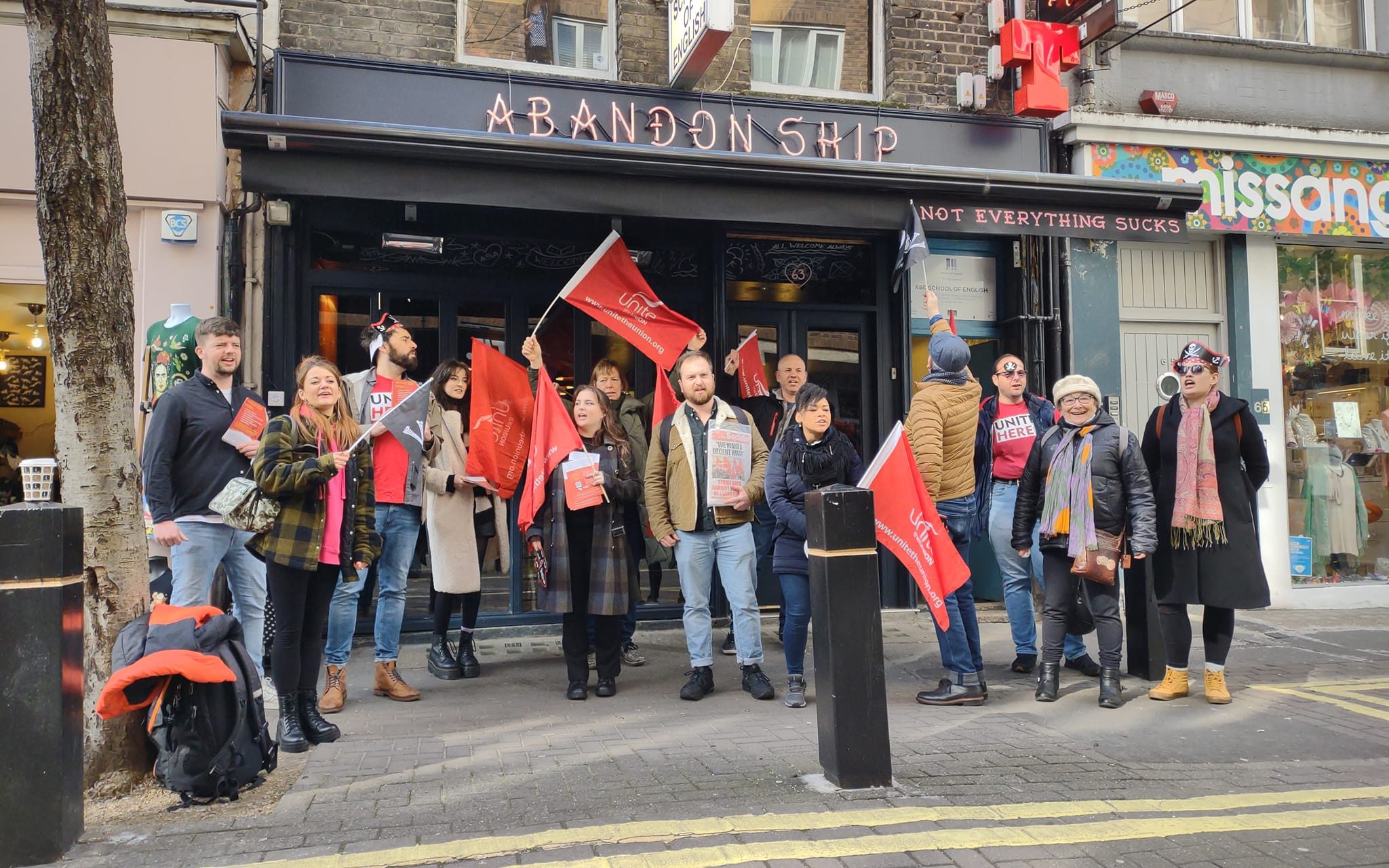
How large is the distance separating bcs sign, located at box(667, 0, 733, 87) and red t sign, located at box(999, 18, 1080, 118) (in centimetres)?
294

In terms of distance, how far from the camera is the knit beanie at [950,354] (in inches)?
225

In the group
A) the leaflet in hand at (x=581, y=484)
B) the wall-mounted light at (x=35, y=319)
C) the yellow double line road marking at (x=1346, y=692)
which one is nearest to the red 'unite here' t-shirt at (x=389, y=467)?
the leaflet in hand at (x=581, y=484)

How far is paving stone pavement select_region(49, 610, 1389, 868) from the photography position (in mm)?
3406

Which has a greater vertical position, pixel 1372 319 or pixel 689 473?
pixel 1372 319

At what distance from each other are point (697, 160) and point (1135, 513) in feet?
11.9

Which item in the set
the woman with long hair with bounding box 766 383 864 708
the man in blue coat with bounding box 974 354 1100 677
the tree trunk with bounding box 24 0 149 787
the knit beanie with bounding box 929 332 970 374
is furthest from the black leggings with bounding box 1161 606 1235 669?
the tree trunk with bounding box 24 0 149 787

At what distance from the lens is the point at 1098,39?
30.6 feet

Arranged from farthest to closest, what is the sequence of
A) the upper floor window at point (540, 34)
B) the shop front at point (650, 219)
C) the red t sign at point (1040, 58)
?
the red t sign at point (1040, 58), the upper floor window at point (540, 34), the shop front at point (650, 219)

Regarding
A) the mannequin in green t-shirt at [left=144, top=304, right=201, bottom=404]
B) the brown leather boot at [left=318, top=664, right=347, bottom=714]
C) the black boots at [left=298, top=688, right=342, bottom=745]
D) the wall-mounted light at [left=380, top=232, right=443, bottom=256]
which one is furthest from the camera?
the wall-mounted light at [left=380, top=232, right=443, bottom=256]

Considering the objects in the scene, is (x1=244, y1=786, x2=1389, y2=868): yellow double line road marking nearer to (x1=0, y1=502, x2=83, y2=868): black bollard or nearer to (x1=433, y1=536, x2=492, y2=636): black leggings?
(x1=0, y1=502, x2=83, y2=868): black bollard

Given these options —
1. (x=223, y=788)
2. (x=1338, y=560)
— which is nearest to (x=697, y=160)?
(x=223, y=788)

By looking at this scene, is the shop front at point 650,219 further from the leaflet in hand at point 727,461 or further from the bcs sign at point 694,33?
the leaflet in hand at point 727,461

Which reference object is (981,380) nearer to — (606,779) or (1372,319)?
(1372,319)

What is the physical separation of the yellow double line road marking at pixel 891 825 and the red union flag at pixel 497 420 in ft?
10.5
